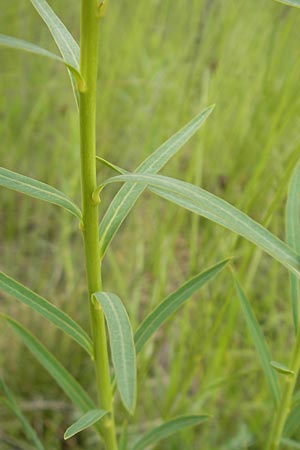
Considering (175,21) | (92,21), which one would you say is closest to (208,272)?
(92,21)

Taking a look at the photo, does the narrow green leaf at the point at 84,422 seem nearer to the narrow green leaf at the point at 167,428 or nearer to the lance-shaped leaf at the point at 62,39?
the narrow green leaf at the point at 167,428

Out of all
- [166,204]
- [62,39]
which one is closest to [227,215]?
[62,39]

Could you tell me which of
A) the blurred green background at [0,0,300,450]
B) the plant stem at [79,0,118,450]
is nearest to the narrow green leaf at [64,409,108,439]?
the plant stem at [79,0,118,450]

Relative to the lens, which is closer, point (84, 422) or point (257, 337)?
point (84, 422)

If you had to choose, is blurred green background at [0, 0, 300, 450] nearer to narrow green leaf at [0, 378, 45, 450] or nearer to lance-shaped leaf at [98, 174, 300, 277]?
narrow green leaf at [0, 378, 45, 450]

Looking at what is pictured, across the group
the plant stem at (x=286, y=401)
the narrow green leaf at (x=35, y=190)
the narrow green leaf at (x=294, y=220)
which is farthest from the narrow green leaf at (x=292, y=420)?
the narrow green leaf at (x=35, y=190)

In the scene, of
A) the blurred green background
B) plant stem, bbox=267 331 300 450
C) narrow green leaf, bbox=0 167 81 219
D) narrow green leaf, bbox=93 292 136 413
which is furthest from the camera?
the blurred green background

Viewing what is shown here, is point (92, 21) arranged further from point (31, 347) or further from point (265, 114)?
point (265, 114)

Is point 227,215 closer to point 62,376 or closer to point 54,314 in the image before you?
point 54,314
